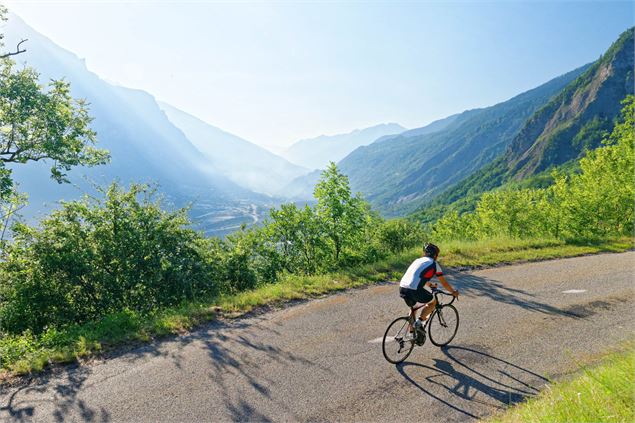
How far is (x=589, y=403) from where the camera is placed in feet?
18.0

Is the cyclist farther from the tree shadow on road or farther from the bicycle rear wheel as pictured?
the tree shadow on road

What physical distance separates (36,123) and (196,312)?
1031 centimetres

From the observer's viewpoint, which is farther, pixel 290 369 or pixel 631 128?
pixel 631 128

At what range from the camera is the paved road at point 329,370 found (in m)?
6.65

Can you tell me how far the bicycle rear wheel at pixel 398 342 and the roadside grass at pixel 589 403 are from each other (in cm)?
249

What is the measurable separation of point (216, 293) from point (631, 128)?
3620 centimetres

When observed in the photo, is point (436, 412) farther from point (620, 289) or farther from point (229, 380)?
point (620, 289)

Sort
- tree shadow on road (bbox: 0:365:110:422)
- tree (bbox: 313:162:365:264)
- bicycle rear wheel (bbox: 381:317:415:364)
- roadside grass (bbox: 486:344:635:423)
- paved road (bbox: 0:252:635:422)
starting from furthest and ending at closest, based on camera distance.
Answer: tree (bbox: 313:162:365:264) < bicycle rear wheel (bbox: 381:317:415:364) < paved road (bbox: 0:252:635:422) < tree shadow on road (bbox: 0:365:110:422) < roadside grass (bbox: 486:344:635:423)

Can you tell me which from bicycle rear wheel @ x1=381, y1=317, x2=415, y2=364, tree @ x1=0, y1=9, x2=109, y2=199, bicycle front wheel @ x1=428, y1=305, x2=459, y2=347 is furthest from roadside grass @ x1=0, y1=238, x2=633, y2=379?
tree @ x1=0, y1=9, x2=109, y2=199

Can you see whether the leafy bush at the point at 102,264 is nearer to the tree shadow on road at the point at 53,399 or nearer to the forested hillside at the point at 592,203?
the tree shadow on road at the point at 53,399

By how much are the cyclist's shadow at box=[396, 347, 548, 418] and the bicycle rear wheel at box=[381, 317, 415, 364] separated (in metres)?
0.23

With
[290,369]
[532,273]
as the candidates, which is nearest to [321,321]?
[290,369]

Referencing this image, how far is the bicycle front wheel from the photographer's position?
30.9 ft

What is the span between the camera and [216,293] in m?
14.7
